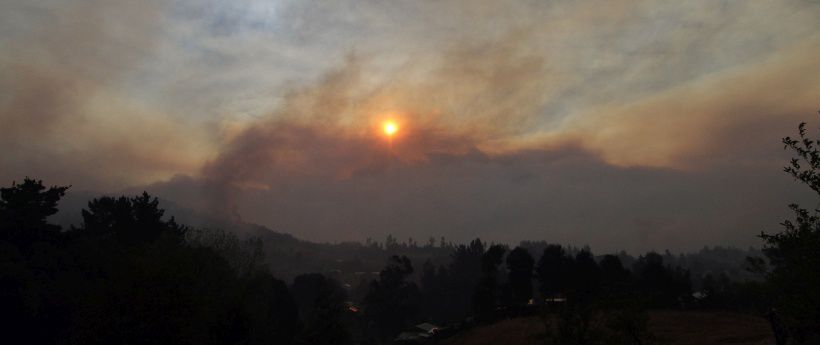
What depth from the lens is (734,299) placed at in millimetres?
79688

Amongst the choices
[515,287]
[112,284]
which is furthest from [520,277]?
[112,284]

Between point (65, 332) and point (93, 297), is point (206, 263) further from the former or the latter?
point (93, 297)

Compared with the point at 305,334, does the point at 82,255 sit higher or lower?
higher

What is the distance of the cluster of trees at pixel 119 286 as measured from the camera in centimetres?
2889

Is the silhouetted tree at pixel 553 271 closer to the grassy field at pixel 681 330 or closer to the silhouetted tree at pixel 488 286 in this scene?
the silhouetted tree at pixel 488 286

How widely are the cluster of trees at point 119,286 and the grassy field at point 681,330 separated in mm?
26813

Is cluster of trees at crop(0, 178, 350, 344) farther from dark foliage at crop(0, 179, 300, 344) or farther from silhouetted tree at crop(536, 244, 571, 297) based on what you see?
silhouetted tree at crop(536, 244, 571, 297)

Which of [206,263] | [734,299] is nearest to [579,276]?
[734,299]

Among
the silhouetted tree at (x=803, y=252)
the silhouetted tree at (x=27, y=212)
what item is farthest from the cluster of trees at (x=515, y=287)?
the silhouetted tree at (x=27, y=212)

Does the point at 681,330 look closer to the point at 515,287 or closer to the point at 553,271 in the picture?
the point at 553,271

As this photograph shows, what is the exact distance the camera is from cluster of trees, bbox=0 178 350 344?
28.9 meters

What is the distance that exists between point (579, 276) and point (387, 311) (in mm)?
44819

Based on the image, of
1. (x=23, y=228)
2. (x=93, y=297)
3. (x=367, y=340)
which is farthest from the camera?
(x=367, y=340)

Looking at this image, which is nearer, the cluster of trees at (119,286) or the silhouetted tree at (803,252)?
the silhouetted tree at (803,252)
